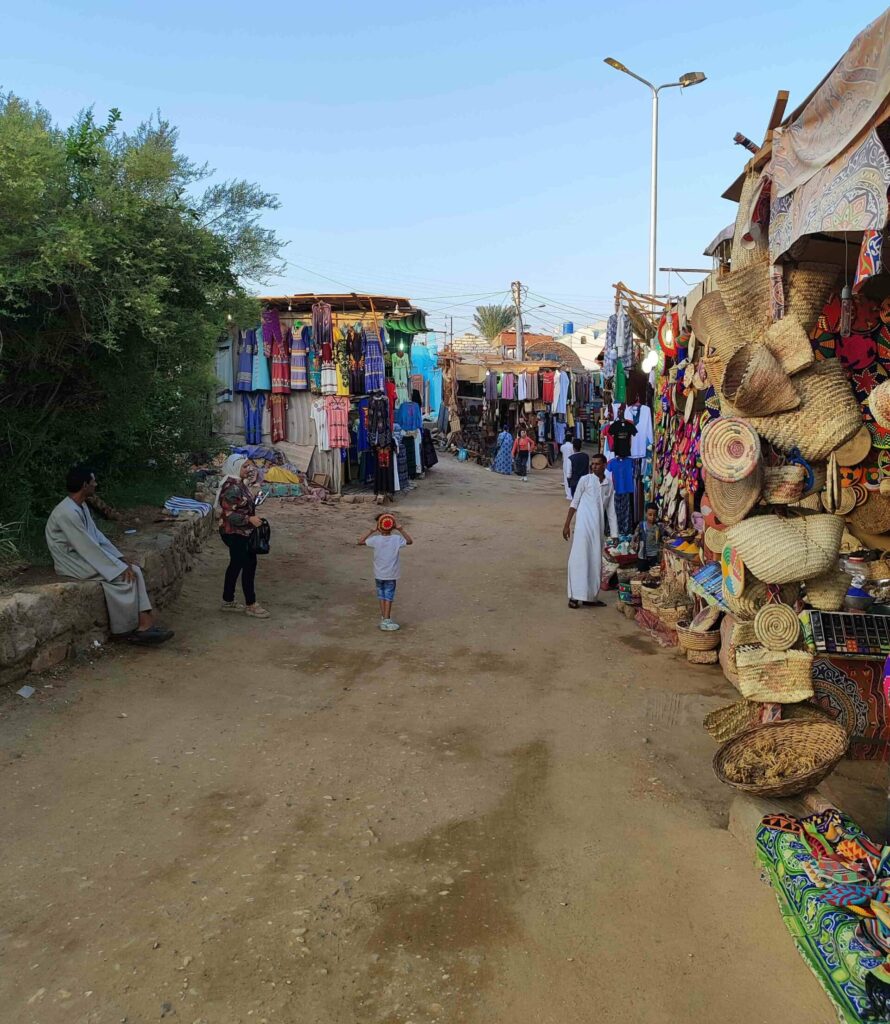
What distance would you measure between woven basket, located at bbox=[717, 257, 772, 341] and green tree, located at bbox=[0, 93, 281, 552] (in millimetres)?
3966

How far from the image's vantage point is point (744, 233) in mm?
4367

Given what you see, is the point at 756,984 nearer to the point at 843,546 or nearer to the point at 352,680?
the point at 843,546

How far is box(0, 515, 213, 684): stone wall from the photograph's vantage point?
4.91 m

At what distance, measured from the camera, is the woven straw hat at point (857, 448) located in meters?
4.49

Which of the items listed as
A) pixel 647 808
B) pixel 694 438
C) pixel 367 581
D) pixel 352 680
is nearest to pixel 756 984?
pixel 647 808

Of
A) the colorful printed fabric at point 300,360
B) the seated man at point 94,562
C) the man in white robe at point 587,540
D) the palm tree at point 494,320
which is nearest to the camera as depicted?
the seated man at point 94,562

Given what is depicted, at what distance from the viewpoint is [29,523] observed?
20.9 feet

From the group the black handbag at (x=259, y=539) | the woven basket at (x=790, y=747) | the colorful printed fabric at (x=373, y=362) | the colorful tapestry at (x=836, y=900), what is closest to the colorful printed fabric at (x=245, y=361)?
the colorful printed fabric at (x=373, y=362)

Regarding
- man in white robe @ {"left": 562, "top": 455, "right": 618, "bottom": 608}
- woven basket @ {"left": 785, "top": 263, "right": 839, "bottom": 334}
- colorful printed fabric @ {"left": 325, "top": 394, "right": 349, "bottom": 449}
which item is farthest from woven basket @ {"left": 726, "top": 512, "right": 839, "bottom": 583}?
colorful printed fabric @ {"left": 325, "top": 394, "right": 349, "bottom": 449}

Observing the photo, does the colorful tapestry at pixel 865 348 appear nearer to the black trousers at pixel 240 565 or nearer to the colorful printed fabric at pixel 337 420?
the black trousers at pixel 240 565

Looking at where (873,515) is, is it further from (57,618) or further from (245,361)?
A: (245,361)

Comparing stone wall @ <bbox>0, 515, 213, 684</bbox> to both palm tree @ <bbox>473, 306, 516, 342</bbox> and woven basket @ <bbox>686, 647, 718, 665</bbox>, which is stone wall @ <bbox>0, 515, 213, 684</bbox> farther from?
palm tree @ <bbox>473, 306, 516, 342</bbox>

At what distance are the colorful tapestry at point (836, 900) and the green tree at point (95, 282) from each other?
5.18 metres

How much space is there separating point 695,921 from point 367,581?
6.37 m
